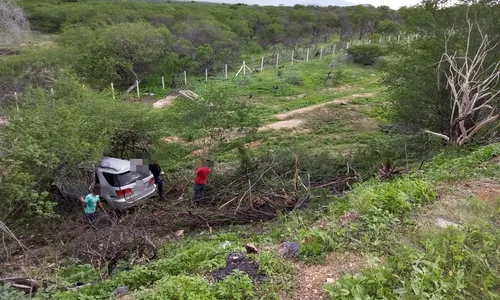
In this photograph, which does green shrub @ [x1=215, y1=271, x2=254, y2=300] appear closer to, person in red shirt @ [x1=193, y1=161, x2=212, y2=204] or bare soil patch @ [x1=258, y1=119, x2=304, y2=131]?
person in red shirt @ [x1=193, y1=161, x2=212, y2=204]

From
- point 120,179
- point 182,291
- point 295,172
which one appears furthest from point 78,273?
point 295,172

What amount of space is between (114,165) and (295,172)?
3.95 meters

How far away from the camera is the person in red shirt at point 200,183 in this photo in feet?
28.3

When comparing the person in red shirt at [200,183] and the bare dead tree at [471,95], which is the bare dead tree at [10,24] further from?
the bare dead tree at [471,95]

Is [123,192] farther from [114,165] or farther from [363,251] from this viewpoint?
[363,251]

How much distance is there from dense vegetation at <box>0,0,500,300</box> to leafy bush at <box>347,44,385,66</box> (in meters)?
9.12

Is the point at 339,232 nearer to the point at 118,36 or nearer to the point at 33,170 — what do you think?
the point at 33,170

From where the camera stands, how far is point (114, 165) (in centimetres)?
873

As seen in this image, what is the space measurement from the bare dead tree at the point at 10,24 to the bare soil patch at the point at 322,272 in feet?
37.9

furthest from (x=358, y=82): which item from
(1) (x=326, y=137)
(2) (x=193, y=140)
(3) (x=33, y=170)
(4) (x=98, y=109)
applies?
(3) (x=33, y=170)

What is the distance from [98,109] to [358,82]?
1981 centimetres

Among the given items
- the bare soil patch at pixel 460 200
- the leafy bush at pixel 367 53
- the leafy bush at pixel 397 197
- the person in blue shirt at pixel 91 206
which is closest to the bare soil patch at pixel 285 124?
the person in blue shirt at pixel 91 206

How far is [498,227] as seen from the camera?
14.0 feet

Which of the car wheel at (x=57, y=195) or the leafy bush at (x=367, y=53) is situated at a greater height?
the leafy bush at (x=367, y=53)
